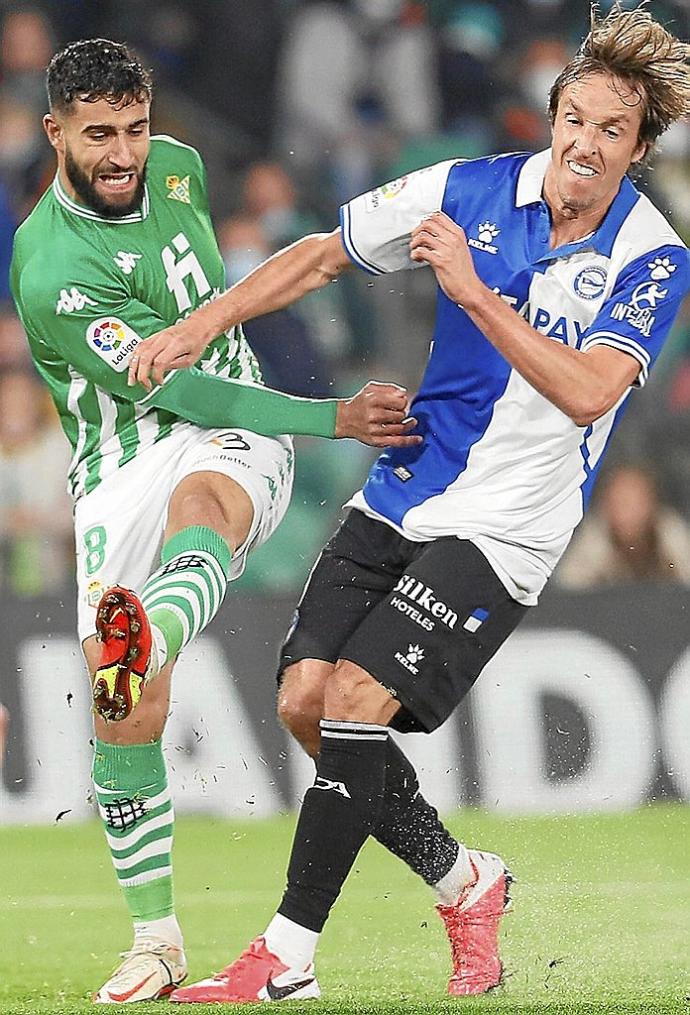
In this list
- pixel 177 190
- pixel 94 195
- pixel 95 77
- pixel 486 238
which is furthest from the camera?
pixel 177 190

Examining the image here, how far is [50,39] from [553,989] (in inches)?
252

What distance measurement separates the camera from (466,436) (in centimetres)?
407

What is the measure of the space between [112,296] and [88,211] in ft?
0.86

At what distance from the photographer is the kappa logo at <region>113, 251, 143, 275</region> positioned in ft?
14.3

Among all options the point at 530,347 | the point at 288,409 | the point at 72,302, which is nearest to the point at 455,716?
the point at 288,409

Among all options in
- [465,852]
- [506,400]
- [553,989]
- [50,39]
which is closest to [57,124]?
[506,400]

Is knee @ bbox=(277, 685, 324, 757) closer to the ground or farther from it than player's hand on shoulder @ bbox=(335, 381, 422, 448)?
closer to the ground

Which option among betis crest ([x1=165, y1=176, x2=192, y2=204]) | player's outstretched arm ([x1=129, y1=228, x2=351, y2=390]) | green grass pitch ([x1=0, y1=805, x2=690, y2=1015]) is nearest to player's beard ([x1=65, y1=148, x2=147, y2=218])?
betis crest ([x1=165, y1=176, x2=192, y2=204])

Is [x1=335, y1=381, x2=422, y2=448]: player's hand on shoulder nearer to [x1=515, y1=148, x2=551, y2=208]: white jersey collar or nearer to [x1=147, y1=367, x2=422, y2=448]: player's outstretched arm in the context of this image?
[x1=147, y1=367, x2=422, y2=448]: player's outstretched arm

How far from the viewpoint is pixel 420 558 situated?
3.99m

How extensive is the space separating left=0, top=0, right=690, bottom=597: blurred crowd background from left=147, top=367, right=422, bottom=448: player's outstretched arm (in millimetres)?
2572

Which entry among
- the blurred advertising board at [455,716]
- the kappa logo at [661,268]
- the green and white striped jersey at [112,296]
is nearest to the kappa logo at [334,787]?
the green and white striped jersey at [112,296]

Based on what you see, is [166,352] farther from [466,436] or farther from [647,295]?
[647,295]

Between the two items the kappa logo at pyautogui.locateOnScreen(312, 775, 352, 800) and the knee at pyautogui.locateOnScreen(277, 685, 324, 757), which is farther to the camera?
the knee at pyautogui.locateOnScreen(277, 685, 324, 757)
